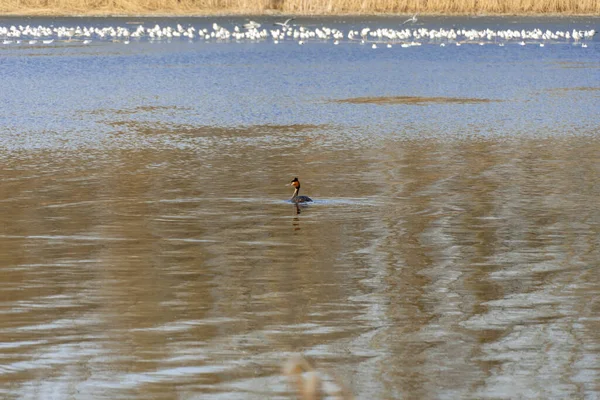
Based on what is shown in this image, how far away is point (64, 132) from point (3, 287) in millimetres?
10663

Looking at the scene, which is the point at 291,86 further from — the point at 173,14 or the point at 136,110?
the point at 173,14

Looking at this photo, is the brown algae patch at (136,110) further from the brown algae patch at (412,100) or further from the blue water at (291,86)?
the brown algae patch at (412,100)

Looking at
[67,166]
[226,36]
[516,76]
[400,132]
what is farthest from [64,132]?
[226,36]

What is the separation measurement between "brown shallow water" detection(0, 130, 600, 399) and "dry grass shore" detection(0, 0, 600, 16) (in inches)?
1677

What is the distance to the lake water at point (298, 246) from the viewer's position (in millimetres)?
7000

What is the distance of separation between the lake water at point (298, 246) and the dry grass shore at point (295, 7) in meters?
33.3

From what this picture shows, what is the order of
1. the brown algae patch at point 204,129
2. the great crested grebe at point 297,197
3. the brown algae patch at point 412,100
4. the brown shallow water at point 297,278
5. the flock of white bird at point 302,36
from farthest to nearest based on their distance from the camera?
the flock of white bird at point 302,36
the brown algae patch at point 412,100
the brown algae patch at point 204,129
the great crested grebe at point 297,197
the brown shallow water at point 297,278


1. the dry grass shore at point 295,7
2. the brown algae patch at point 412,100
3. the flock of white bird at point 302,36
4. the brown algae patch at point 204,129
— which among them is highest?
the brown algae patch at point 204,129

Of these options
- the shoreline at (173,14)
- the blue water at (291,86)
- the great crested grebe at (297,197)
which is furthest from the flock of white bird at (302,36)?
the great crested grebe at (297,197)

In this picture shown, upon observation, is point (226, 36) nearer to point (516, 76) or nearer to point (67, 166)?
point (516, 76)

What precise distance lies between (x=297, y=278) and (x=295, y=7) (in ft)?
173

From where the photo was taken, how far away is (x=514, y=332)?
7680mm

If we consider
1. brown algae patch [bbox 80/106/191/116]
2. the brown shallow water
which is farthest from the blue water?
the brown shallow water

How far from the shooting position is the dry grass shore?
57250 millimetres
